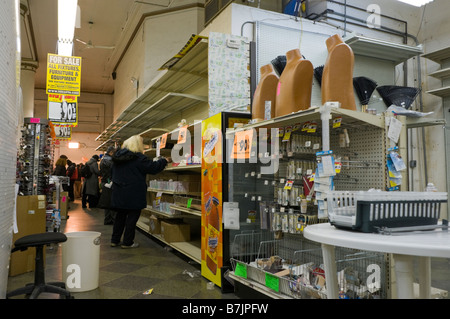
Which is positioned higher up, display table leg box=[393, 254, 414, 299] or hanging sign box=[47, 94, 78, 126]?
hanging sign box=[47, 94, 78, 126]

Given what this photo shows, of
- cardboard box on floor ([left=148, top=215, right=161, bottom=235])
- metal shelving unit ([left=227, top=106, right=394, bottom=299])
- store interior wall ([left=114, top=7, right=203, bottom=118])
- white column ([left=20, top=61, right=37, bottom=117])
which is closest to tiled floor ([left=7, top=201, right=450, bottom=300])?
cardboard box on floor ([left=148, top=215, right=161, bottom=235])

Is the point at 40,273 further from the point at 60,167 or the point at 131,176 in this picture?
the point at 60,167

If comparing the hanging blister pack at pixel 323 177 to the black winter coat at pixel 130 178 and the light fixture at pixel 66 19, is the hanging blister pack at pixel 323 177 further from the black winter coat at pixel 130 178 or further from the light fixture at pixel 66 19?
the light fixture at pixel 66 19

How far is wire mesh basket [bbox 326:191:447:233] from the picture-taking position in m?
1.50

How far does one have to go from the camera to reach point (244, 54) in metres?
4.07

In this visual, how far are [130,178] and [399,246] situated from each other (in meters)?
4.14

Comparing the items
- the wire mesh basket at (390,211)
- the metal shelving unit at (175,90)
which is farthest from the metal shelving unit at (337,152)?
the metal shelving unit at (175,90)

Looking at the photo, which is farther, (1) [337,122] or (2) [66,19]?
(2) [66,19]

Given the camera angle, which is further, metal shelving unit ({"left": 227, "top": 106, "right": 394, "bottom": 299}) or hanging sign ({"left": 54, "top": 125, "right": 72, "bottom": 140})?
hanging sign ({"left": 54, "top": 125, "right": 72, "bottom": 140})

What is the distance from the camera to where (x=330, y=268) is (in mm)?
1676

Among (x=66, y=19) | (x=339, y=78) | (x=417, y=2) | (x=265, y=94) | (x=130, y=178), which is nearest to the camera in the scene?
(x=339, y=78)

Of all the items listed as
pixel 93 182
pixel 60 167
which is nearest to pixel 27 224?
pixel 60 167

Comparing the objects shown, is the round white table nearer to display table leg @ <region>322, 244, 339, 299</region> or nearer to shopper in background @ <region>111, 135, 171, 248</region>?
display table leg @ <region>322, 244, 339, 299</region>
